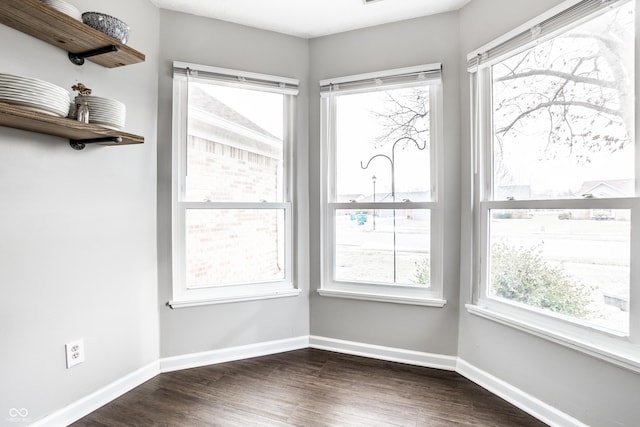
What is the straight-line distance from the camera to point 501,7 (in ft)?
6.82

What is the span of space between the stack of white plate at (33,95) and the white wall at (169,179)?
907mm

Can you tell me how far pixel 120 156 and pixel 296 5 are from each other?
4.88 ft

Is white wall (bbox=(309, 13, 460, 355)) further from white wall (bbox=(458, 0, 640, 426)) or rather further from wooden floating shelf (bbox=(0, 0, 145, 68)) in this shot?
wooden floating shelf (bbox=(0, 0, 145, 68))

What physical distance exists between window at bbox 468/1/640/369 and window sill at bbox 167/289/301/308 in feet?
4.40

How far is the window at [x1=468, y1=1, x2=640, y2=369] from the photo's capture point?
156cm

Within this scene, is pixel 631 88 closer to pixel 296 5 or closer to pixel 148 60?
pixel 296 5

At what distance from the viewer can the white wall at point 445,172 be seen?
94.3 inches

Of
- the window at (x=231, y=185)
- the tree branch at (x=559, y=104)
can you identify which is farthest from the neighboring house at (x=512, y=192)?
the window at (x=231, y=185)

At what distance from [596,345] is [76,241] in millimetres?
2609

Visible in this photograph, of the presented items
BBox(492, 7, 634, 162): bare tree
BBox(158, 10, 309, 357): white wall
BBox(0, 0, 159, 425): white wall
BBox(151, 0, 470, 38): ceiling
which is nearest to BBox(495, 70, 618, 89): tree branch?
BBox(492, 7, 634, 162): bare tree

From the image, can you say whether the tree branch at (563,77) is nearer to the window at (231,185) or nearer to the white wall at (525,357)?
the white wall at (525,357)

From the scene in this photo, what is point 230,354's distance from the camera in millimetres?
2533

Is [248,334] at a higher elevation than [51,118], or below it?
below

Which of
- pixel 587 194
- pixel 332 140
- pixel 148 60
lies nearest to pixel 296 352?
pixel 332 140
